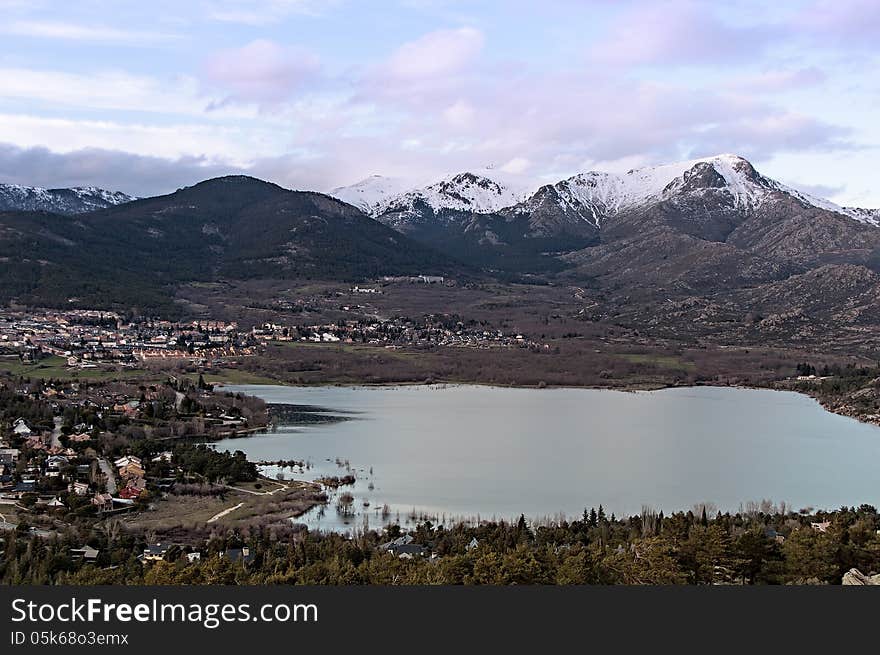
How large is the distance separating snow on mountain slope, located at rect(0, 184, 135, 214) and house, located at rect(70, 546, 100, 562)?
6472 inches

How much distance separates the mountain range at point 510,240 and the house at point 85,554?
63.4 m

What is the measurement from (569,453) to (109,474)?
1382 cm

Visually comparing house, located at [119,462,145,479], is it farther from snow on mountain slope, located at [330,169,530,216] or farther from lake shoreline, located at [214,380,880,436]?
snow on mountain slope, located at [330,169,530,216]

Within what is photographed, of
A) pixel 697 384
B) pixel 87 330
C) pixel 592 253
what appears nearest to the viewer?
pixel 697 384

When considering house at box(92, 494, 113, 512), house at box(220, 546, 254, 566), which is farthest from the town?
house at box(220, 546, 254, 566)

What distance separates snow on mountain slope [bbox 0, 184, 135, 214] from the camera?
573 feet

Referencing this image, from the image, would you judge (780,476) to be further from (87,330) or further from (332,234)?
(332,234)

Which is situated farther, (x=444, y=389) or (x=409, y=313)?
(x=409, y=313)

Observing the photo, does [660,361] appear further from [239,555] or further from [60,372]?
[239,555]

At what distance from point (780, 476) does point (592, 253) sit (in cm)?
10571

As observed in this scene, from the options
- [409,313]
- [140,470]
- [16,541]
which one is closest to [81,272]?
[409,313]

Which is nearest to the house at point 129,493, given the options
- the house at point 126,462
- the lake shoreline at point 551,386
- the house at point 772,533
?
the house at point 126,462

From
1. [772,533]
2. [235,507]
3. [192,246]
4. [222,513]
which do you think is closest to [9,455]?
[235,507]

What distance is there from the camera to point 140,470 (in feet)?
85.7
